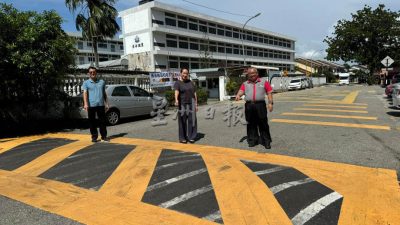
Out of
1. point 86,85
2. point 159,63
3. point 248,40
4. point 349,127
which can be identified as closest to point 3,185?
point 86,85

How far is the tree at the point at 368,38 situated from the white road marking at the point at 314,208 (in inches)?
2391

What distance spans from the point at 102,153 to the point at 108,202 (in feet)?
9.94

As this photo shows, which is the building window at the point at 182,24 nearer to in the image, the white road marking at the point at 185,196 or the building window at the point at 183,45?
the building window at the point at 183,45

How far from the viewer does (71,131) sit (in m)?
11.7

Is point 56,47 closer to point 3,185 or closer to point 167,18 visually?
point 3,185

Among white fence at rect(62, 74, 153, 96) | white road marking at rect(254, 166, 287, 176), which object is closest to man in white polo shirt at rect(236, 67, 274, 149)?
white road marking at rect(254, 166, 287, 176)

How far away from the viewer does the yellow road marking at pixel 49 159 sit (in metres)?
6.58

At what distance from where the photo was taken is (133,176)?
19.2 feet

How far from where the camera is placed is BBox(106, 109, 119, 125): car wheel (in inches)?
501

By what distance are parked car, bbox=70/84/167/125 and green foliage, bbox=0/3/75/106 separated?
1.23 m

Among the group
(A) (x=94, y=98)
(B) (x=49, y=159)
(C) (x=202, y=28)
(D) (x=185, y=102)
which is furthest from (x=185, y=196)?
(C) (x=202, y=28)

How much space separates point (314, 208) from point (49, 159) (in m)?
5.34

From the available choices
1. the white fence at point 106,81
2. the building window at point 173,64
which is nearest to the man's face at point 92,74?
the white fence at point 106,81

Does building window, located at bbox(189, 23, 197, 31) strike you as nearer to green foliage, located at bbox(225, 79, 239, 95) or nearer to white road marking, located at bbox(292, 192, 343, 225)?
green foliage, located at bbox(225, 79, 239, 95)
